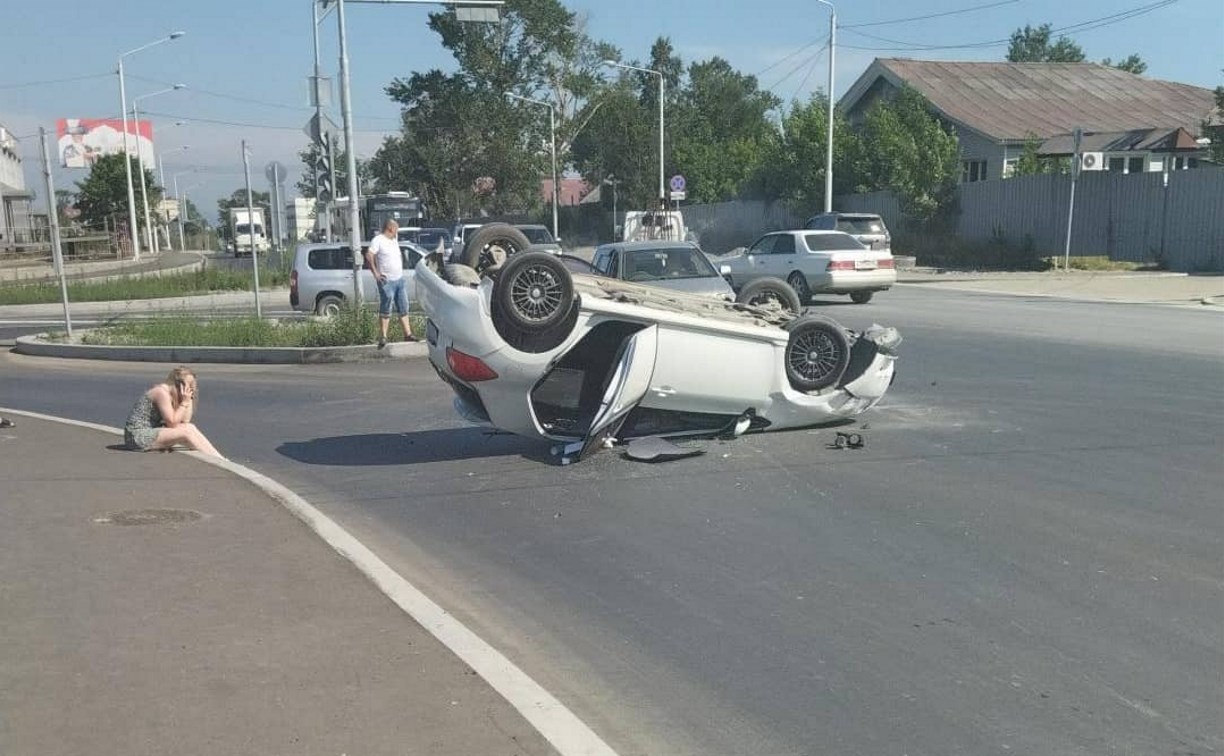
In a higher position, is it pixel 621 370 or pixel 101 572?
pixel 621 370

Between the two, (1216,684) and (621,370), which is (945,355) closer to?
(621,370)

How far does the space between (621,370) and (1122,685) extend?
4.40 m

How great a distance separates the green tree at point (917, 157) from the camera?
120 ft

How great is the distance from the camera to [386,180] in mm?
83188

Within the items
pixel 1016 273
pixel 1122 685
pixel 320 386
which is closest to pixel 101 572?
pixel 1122 685

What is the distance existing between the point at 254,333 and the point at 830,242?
37.5 feet

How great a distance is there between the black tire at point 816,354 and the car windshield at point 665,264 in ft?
19.7

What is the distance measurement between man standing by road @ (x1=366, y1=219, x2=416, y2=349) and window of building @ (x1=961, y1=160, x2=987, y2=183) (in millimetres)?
30968

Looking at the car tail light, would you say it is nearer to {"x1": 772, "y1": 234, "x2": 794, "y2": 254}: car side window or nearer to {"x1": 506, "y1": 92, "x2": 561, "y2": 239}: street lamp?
{"x1": 772, "y1": 234, "x2": 794, "y2": 254}: car side window

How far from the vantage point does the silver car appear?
Answer: 14.8 metres

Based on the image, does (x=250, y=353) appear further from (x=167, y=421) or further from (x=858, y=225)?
(x=858, y=225)

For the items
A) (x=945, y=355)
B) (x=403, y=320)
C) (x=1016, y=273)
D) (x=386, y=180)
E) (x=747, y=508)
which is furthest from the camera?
(x=386, y=180)

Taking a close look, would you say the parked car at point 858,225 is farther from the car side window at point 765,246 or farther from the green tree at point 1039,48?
the green tree at point 1039,48

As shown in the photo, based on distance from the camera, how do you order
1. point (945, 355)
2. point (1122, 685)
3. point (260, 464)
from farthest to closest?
point (945, 355), point (260, 464), point (1122, 685)
